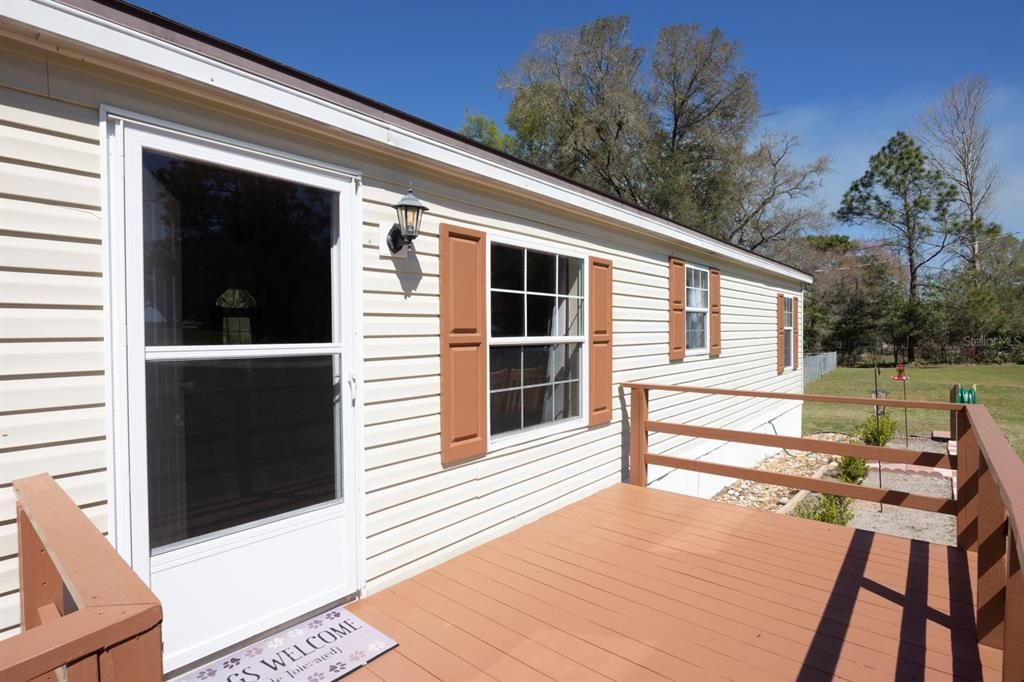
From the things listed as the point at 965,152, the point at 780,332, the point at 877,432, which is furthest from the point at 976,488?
the point at 965,152

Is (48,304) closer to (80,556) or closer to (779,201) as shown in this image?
Result: (80,556)

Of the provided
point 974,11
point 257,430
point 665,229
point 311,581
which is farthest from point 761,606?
point 974,11

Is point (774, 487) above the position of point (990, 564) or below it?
below

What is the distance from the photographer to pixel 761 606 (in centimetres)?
268

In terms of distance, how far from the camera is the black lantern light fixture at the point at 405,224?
2.79 metres

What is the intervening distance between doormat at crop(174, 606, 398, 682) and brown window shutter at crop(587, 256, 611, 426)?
2.41 m

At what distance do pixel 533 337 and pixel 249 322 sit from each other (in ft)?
6.50

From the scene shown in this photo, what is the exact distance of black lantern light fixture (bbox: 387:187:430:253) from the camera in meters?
2.79

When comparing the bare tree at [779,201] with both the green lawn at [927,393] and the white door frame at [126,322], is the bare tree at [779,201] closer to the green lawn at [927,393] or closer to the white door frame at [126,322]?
the green lawn at [927,393]

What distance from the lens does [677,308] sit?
5.90 meters

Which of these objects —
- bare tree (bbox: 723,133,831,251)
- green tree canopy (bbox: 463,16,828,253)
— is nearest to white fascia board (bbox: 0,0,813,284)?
green tree canopy (bbox: 463,16,828,253)

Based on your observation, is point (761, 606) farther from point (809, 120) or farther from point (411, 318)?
point (809, 120)

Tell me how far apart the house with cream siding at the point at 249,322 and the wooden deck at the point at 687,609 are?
0.40 metres

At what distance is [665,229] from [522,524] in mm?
3107
